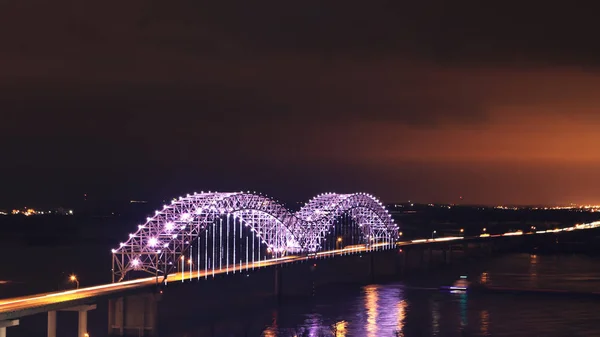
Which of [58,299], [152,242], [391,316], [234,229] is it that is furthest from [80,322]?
[234,229]

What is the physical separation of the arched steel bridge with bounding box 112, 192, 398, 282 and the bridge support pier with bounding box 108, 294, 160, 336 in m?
5.43

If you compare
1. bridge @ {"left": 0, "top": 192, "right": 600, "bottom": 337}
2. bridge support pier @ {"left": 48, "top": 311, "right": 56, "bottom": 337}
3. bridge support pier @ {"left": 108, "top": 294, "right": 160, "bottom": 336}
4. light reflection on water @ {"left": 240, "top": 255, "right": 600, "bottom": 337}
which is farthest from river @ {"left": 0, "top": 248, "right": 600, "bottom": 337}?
bridge support pier @ {"left": 48, "top": 311, "right": 56, "bottom": 337}

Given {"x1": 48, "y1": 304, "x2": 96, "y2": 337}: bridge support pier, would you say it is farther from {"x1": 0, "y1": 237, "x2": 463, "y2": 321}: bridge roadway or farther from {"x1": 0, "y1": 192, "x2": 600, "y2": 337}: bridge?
{"x1": 0, "y1": 237, "x2": 463, "y2": 321}: bridge roadway

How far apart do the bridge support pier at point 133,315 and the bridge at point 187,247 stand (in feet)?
0.26

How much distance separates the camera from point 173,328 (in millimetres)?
80375

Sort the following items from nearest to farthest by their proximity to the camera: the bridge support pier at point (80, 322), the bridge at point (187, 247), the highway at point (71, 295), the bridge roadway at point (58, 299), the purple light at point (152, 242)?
the bridge roadway at point (58, 299)
the highway at point (71, 295)
the bridge support pier at point (80, 322)
the bridge at point (187, 247)
the purple light at point (152, 242)

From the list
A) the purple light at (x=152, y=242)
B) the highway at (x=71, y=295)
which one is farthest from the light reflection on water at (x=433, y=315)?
the purple light at (x=152, y=242)

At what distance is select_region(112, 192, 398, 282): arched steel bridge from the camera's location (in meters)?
92.2

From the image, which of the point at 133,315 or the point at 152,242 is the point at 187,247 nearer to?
the point at 152,242

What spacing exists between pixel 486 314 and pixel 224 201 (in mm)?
31123

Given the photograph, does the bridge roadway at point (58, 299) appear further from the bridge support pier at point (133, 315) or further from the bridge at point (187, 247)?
the bridge support pier at point (133, 315)

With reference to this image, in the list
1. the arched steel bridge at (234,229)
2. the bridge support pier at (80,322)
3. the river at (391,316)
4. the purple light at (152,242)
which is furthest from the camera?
the arched steel bridge at (234,229)

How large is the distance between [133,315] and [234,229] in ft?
162

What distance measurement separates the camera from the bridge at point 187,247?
72000 mm
